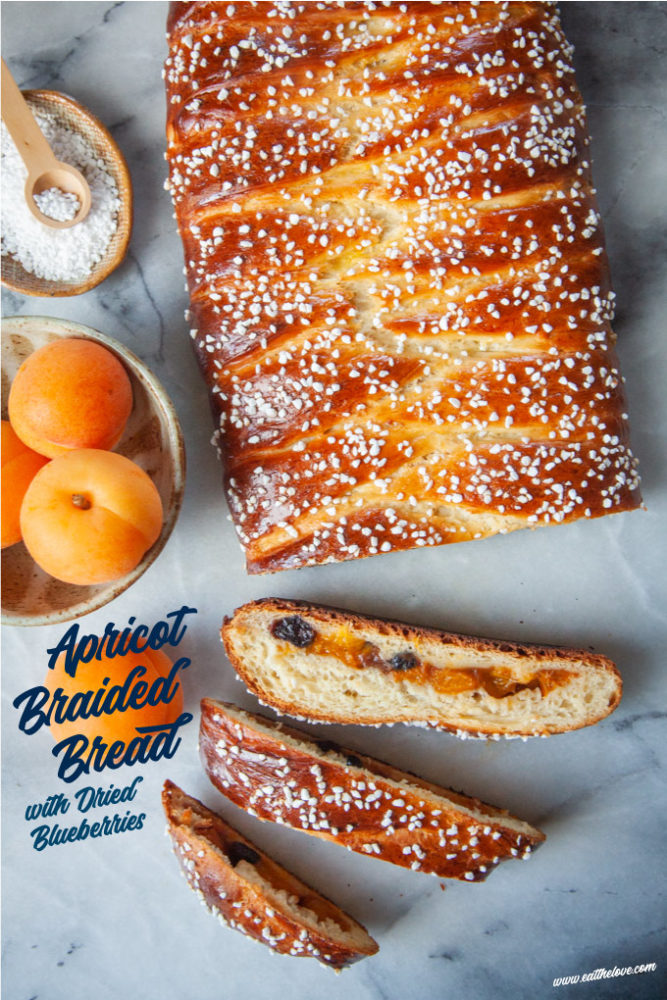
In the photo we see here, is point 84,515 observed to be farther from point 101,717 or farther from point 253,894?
point 253,894

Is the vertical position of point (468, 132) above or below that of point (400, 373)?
above

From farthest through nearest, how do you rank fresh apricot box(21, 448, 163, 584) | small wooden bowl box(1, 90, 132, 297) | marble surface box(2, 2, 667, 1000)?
marble surface box(2, 2, 667, 1000)
small wooden bowl box(1, 90, 132, 297)
fresh apricot box(21, 448, 163, 584)

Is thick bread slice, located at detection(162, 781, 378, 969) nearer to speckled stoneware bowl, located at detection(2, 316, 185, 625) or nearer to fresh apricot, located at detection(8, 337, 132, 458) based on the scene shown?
speckled stoneware bowl, located at detection(2, 316, 185, 625)

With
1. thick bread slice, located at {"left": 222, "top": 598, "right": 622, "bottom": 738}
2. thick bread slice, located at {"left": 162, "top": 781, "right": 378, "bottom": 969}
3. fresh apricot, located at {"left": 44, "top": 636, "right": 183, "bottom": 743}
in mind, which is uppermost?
fresh apricot, located at {"left": 44, "top": 636, "right": 183, "bottom": 743}

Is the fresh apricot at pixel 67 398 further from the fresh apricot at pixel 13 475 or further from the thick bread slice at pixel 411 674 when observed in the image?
the thick bread slice at pixel 411 674

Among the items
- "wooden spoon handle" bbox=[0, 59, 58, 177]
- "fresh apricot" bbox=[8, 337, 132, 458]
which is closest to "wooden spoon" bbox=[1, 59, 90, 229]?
"wooden spoon handle" bbox=[0, 59, 58, 177]

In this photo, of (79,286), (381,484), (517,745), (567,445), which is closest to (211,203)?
(79,286)

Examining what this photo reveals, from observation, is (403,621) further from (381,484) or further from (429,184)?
(429,184)
